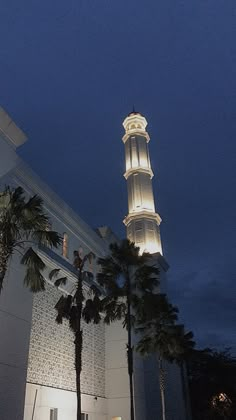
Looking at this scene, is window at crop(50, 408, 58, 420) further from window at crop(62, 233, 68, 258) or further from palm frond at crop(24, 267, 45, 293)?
palm frond at crop(24, 267, 45, 293)

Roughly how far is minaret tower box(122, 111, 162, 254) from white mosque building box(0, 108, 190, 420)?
2037 millimetres

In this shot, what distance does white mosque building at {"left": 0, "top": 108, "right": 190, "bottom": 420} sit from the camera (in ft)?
61.6

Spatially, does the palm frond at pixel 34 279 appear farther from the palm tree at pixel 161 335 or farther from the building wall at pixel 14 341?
the palm tree at pixel 161 335

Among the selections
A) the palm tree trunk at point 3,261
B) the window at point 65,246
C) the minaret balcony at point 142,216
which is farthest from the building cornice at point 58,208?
the palm tree trunk at point 3,261

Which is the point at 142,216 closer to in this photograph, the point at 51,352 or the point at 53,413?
the point at 51,352

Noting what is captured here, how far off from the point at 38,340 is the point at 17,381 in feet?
12.1

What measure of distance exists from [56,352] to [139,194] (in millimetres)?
23961

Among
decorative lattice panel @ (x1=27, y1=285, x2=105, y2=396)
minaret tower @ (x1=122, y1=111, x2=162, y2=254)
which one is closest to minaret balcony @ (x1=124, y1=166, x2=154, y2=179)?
minaret tower @ (x1=122, y1=111, x2=162, y2=254)

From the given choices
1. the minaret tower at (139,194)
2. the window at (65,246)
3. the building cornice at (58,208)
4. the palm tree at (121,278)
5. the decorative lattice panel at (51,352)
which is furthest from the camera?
the minaret tower at (139,194)

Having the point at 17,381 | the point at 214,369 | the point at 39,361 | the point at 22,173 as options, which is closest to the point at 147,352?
the point at 39,361

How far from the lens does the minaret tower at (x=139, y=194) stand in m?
41.2

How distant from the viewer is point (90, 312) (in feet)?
63.7

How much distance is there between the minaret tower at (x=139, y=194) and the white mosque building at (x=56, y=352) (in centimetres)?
204

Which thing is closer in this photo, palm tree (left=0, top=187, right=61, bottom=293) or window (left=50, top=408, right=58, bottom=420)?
palm tree (left=0, top=187, right=61, bottom=293)
